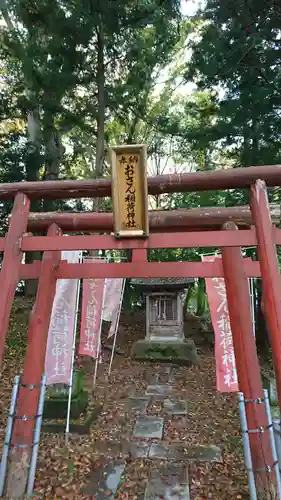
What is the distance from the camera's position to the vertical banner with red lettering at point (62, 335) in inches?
232

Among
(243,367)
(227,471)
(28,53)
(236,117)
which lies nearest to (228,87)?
(236,117)

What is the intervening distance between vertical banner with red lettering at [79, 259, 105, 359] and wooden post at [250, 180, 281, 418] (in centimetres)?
506

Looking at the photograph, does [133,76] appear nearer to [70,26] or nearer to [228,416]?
[70,26]

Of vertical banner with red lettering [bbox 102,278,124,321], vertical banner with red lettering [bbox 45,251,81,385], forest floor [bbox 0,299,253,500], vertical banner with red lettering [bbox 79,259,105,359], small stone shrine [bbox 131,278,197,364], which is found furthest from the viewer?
small stone shrine [bbox 131,278,197,364]

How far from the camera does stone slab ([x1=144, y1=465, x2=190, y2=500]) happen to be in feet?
14.2

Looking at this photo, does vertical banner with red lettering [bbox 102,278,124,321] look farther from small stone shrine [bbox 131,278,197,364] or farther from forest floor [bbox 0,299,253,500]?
small stone shrine [bbox 131,278,197,364]

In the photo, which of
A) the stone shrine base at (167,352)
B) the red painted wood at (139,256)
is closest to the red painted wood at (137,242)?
the red painted wood at (139,256)

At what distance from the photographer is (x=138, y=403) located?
26.4 feet

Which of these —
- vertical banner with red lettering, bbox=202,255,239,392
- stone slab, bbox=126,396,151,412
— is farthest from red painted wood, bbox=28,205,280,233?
stone slab, bbox=126,396,151,412

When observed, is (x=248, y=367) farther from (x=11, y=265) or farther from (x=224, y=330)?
(x=11, y=265)

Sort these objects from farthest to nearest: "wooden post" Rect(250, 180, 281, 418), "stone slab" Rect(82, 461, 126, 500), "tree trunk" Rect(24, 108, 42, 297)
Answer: "tree trunk" Rect(24, 108, 42, 297)
"stone slab" Rect(82, 461, 126, 500)
"wooden post" Rect(250, 180, 281, 418)

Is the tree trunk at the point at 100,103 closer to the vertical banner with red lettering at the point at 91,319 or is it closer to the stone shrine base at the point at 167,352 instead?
the vertical banner with red lettering at the point at 91,319

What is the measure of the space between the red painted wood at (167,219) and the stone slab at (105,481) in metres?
3.40

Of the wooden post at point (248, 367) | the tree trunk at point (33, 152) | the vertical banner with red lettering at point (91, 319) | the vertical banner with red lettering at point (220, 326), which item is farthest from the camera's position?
the tree trunk at point (33, 152)
